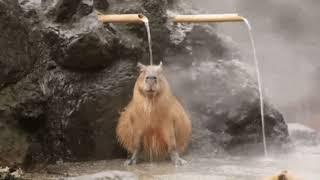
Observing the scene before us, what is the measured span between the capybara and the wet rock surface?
0.34m

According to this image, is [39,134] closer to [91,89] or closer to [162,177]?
[91,89]

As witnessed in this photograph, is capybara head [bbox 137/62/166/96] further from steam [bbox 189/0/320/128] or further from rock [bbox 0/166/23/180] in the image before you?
steam [bbox 189/0/320/128]

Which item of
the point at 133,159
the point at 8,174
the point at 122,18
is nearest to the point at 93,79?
the point at 122,18

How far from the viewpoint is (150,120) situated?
7961mm

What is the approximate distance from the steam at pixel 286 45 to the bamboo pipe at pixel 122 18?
5546 millimetres

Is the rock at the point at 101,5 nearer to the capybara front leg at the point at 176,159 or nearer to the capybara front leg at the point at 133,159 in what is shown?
the capybara front leg at the point at 133,159

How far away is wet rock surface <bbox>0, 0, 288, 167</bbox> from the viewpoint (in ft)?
24.0

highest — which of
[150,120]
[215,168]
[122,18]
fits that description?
[122,18]

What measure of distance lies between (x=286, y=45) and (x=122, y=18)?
972 centimetres

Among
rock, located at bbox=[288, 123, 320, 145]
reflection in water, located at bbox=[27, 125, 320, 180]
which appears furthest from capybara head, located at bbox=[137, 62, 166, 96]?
rock, located at bbox=[288, 123, 320, 145]

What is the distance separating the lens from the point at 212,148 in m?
8.89

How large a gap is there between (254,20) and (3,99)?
11.6 m

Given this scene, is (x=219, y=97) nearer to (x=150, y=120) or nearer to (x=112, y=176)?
(x=150, y=120)

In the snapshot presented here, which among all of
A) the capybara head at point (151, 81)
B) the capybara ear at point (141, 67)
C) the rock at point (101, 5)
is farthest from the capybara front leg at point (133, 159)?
the rock at point (101, 5)
